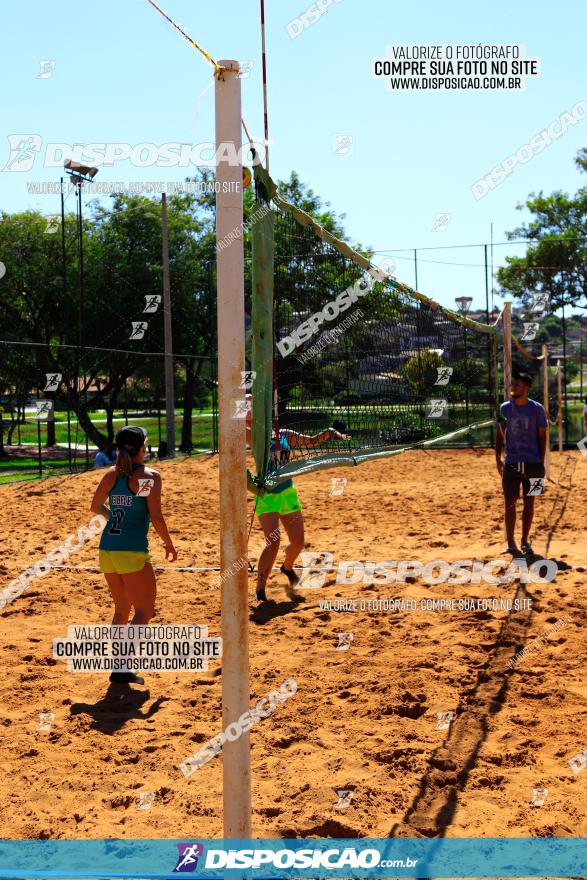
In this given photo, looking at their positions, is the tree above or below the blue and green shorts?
above

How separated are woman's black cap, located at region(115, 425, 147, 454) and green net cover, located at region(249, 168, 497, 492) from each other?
32.8 inches

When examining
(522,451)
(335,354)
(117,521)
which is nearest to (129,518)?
(117,521)

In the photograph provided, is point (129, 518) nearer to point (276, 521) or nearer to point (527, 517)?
point (276, 521)

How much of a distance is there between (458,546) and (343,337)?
3.28 metres

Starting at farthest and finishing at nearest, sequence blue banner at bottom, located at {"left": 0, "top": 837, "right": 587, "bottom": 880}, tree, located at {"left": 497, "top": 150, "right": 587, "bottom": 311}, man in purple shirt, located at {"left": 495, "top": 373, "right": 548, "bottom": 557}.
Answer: tree, located at {"left": 497, "top": 150, "right": 587, "bottom": 311}, man in purple shirt, located at {"left": 495, "top": 373, "right": 548, "bottom": 557}, blue banner at bottom, located at {"left": 0, "top": 837, "right": 587, "bottom": 880}

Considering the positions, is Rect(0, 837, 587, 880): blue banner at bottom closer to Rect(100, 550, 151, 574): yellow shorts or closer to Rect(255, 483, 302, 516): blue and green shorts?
Rect(100, 550, 151, 574): yellow shorts

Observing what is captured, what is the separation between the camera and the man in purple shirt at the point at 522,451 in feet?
26.2

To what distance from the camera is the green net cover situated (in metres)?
5.54

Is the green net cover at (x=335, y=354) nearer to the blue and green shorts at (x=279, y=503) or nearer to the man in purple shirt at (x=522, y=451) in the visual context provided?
the blue and green shorts at (x=279, y=503)

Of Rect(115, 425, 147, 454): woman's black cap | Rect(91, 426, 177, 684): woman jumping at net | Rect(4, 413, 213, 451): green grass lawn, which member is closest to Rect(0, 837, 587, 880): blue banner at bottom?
Rect(91, 426, 177, 684): woman jumping at net

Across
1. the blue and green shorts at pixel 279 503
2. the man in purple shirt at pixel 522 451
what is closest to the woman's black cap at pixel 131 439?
the blue and green shorts at pixel 279 503

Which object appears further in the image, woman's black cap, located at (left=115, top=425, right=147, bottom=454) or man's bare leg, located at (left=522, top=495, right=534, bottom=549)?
man's bare leg, located at (left=522, top=495, right=534, bottom=549)

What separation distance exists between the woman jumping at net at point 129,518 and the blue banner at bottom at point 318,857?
195 centimetres

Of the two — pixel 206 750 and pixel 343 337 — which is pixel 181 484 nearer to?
pixel 343 337
